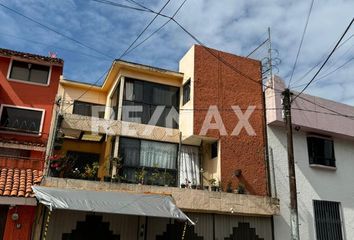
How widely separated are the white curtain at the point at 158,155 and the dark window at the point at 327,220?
7284 mm

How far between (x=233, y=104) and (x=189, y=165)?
358 centimetres

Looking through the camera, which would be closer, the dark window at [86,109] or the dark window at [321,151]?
the dark window at [321,151]

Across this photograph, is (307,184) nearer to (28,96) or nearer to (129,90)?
(129,90)

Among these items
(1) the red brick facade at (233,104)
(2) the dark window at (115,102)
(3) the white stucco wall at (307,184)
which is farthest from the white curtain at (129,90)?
(3) the white stucco wall at (307,184)

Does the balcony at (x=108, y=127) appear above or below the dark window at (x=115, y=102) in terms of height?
below

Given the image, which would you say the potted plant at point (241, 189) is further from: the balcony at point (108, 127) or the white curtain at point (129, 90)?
the white curtain at point (129, 90)

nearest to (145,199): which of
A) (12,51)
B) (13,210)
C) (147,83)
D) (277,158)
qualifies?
(13,210)

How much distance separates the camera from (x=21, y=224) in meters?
13.3

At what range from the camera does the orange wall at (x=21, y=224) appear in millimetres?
13188

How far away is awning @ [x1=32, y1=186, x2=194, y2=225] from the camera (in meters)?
12.1

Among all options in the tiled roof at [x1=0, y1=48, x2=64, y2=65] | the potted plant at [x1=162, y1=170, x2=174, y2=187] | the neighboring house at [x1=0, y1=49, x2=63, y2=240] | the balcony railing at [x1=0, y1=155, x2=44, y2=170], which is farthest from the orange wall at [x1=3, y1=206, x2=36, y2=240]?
the tiled roof at [x1=0, y1=48, x2=64, y2=65]

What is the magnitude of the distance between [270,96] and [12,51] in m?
12.4

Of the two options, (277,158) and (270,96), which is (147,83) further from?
(277,158)

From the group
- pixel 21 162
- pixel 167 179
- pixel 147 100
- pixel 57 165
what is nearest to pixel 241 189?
pixel 167 179
